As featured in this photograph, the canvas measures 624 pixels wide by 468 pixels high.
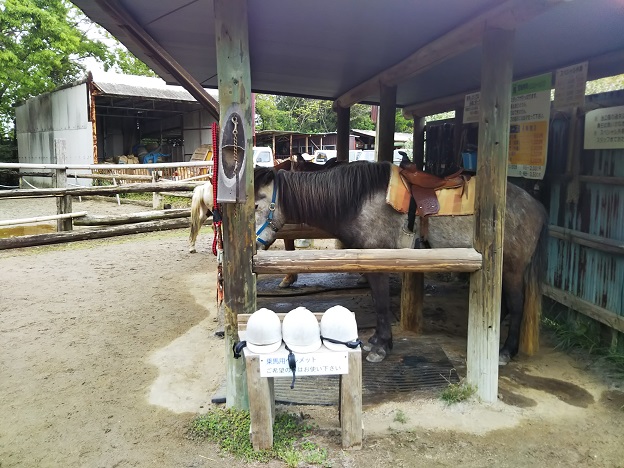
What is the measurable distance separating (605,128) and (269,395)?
135 inches

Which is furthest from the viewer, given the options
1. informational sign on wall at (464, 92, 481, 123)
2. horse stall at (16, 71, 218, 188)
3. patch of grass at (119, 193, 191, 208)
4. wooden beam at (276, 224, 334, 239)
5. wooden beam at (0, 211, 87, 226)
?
horse stall at (16, 71, 218, 188)

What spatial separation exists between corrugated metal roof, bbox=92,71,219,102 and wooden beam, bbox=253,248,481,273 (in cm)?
1439

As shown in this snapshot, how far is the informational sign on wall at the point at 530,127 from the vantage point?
4.37 meters

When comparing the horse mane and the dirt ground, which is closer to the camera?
the dirt ground

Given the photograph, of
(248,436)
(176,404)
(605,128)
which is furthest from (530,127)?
(176,404)

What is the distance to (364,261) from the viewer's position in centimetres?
293

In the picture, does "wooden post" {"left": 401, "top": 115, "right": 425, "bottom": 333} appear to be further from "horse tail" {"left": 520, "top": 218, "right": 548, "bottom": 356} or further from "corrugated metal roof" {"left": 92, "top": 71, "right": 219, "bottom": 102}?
"corrugated metal roof" {"left": 92, "top": 71, "right": 219, "bottom": 102}

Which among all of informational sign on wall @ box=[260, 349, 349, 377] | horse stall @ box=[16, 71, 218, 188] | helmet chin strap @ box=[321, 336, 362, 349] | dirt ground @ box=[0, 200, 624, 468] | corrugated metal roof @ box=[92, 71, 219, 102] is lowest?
dirt ground @ box=[0, 200, 624, 468]

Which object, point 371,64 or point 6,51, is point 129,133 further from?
point 371,64

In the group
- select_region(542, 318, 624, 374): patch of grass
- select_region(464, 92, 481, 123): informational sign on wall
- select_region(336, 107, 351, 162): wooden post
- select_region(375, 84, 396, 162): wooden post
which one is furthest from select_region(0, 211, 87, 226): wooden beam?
select_region(542, 318, 624, 374): patch of grass

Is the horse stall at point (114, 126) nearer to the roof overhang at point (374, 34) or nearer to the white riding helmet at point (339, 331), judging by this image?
the roof overhang at point (374, 34)

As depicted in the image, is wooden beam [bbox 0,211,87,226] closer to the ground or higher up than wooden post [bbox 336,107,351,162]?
closer to the ground

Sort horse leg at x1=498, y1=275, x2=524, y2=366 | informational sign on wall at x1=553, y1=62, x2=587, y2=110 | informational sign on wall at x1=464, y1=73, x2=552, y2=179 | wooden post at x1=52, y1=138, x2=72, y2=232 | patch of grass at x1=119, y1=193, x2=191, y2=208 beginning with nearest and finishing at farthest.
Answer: horse leg at x1=498, y1=275, x2=524, y2=366 < informational sign on wall at x1=553, y1=62, x2=587, y2=110 < informational sign on wall at x1=464, y1=73, x2=552, y2=179 < wooden post at x1=52, y1=138, x2=72, y2=232 < patch of grass at x1=119, y1=193, x2=191, y2=208

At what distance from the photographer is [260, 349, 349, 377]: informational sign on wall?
2.40 m
